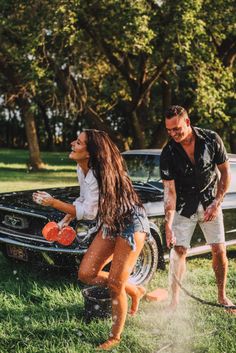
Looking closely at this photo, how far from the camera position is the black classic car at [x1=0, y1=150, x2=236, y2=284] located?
5176 mm

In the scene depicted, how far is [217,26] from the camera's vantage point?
56.0 feet

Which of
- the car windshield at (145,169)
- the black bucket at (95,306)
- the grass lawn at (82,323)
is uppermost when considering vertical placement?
the car windshield at (145,169)

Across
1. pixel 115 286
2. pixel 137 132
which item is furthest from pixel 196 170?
pixel 137 132

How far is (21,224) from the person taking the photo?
5594 mm

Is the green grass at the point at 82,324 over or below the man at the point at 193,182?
below

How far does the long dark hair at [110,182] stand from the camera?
3725 mm

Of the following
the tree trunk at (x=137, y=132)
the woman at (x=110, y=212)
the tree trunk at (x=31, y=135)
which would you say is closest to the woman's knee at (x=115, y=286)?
the woman at (x=110, y=212)

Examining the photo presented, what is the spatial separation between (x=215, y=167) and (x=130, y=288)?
131cm

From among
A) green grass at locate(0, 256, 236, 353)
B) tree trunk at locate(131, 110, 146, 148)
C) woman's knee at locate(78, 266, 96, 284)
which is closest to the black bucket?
green grass at locate(0, 256, 236, 353)

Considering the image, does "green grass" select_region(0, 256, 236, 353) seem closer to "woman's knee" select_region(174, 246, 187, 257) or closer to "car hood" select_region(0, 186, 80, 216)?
"woman's knee" select_region(174, 246, 187, 257)

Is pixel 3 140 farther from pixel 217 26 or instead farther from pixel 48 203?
pixel 48 203

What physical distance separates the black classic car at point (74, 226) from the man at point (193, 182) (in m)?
0.82

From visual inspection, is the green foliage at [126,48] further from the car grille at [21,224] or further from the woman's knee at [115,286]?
the woman's knee at [115,286]

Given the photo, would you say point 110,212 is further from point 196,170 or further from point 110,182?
point 196,170
